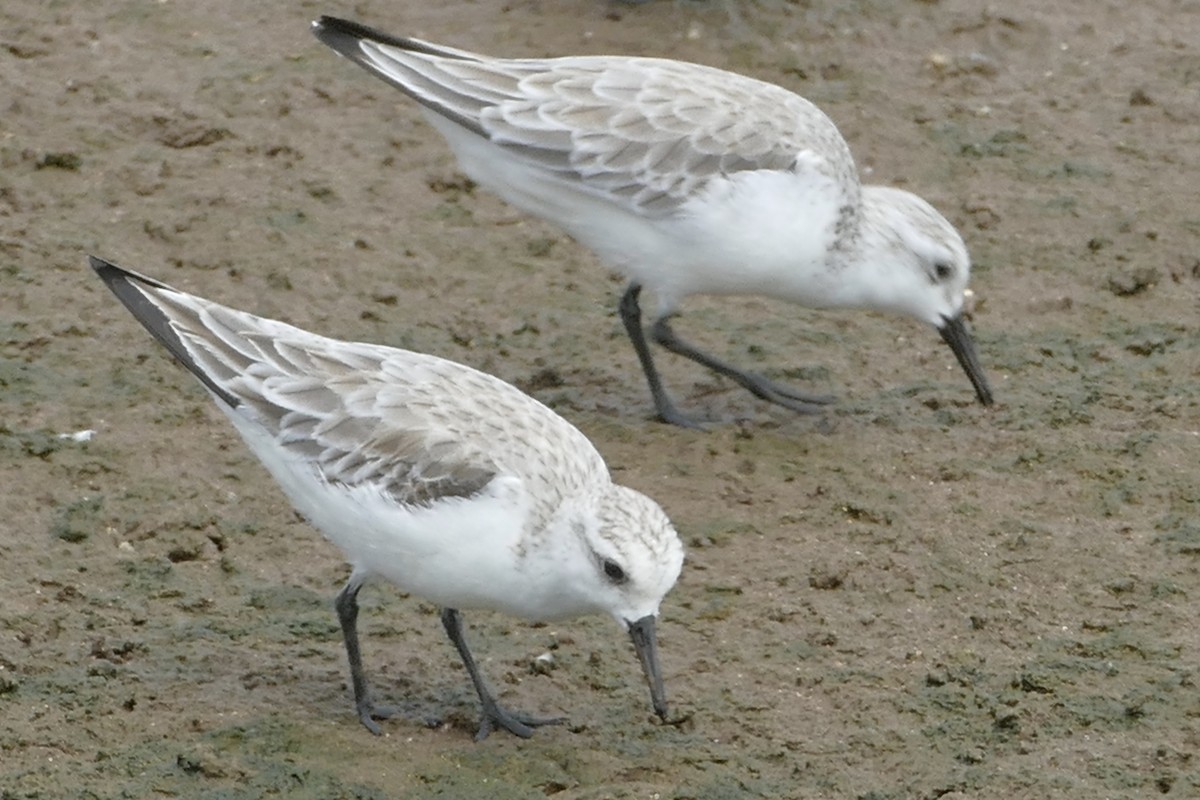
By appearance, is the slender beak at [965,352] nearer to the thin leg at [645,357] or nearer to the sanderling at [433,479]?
the thin leg at [645,357]

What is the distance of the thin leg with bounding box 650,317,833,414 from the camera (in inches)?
318

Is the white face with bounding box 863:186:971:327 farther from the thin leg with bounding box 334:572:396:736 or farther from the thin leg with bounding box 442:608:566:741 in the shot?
the thin leg with bounding box 334:572:396:736

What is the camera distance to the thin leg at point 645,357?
8018 millimetres

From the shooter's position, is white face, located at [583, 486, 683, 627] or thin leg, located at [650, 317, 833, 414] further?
thin leg, located at [650, 317, 833, 414]

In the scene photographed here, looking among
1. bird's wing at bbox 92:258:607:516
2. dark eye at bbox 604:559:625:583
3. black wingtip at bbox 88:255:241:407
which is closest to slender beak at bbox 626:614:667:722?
dark eye at bbox 604:559:625:583

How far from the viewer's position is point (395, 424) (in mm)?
5859

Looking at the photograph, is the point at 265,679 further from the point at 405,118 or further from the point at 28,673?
the point at 405,118

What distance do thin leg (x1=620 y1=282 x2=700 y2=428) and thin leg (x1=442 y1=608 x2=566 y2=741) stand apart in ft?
7.20

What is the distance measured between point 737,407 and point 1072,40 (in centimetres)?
406

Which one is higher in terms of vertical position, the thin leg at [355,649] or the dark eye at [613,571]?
the dark eye at [613,571]

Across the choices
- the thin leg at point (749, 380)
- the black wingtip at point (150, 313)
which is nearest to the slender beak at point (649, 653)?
the black wingtip at point (150, 313)

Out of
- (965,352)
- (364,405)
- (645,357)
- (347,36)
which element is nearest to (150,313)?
(364,405)

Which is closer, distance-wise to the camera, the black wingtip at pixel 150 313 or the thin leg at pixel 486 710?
the thin leg at pixel 486 710

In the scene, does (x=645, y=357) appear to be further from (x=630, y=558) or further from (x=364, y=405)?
(x=630, y=558)
